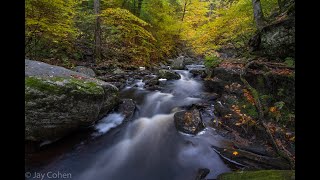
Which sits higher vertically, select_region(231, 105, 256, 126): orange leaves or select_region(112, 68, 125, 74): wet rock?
select_region(112, 68, 125, 74): wet rock

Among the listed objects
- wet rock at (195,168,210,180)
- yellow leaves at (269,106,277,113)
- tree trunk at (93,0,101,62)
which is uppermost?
tree trunk at (93,0,101,62)

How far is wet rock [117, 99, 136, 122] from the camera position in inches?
278

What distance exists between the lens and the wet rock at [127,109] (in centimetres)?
707

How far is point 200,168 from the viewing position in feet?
16.4

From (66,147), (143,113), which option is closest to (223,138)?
(143,113)

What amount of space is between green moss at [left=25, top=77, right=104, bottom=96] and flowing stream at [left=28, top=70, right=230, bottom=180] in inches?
45.2

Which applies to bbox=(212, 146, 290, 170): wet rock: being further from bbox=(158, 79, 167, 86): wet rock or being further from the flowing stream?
bbox=(158, 79, 167, 86): wet rock

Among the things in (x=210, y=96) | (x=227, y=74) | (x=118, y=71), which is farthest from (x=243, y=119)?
(x=118, y=71)

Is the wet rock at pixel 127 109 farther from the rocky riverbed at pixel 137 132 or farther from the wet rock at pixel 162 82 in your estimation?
the wet rock at pixel 162 82

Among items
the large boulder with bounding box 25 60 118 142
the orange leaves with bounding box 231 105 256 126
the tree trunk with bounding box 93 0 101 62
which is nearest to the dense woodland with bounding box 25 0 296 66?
the tree trunk with bounding box 93 0 101 62

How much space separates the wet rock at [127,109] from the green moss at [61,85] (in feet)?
4.57

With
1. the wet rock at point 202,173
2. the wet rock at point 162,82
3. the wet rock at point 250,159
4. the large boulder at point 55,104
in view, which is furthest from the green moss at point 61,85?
the wet rock at point 162,82
